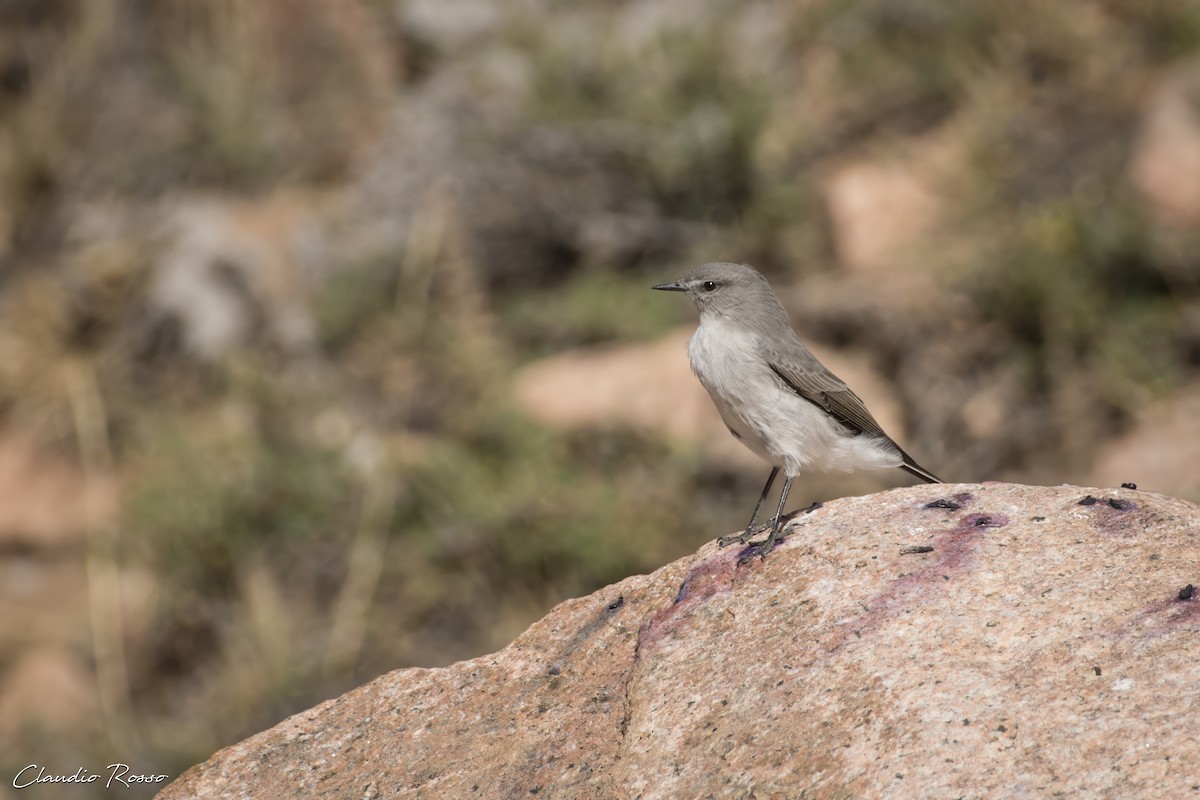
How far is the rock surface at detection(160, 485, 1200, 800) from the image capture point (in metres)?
2.83

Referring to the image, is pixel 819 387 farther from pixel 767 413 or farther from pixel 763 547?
pixel 763 547

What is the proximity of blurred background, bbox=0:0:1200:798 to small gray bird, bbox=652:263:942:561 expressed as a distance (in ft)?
8.85

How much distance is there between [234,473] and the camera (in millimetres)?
9250

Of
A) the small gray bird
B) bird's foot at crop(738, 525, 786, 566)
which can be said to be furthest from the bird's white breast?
bird's foot at crop(738, 525, 786, 566)

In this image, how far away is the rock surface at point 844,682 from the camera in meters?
2.83

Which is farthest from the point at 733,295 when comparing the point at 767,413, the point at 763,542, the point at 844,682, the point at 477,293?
the point at 477,293

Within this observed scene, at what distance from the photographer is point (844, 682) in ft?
10.3

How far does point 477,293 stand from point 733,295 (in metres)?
4.83

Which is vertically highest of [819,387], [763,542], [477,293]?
[819,387]

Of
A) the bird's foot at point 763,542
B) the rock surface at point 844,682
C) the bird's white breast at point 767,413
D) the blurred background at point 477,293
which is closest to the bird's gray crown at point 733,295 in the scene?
the bird's white breast at point 767,413

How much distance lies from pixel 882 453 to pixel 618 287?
19.0 feet

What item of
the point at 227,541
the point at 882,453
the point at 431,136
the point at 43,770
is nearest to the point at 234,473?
the point at 227,541

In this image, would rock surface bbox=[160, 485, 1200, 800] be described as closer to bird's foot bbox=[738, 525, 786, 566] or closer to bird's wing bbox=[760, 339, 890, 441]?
bird's foot bbox=[738, 525, 786, 566]

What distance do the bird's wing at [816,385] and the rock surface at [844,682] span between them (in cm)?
110
